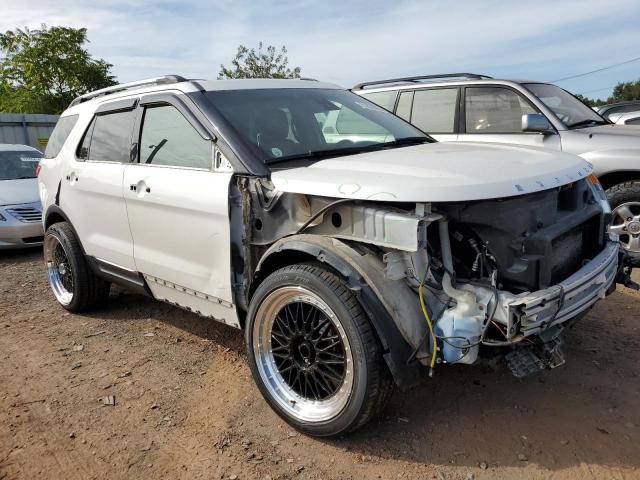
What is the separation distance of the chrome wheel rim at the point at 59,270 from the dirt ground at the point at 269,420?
0.85 meters

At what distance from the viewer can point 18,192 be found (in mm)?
8141

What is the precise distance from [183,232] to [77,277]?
1876 millimetres

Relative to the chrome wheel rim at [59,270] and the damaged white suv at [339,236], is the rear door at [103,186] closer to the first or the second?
the damaged white suv at [339,236]

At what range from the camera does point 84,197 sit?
4449mm

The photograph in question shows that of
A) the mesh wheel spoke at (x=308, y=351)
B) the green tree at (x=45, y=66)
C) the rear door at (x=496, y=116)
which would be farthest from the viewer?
the green tree at (x=45, y=66)

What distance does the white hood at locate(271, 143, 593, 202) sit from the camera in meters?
2.41

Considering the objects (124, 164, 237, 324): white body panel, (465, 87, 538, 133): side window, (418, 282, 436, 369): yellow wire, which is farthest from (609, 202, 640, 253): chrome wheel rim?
(124, 164, 237, 324): white body panel

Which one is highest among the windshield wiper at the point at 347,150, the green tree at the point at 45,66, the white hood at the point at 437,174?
the green tree at the point at 45,66

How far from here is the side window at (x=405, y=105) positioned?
22.0 ft

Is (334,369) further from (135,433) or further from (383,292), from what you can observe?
(135,433)

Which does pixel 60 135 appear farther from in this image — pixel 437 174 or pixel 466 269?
pixel 466 269

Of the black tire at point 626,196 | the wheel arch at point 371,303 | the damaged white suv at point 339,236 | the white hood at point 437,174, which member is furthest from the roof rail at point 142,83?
the black tire at point 626,196

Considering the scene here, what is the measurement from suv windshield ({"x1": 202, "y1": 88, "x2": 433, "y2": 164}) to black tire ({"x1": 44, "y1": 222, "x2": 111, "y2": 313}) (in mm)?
2164

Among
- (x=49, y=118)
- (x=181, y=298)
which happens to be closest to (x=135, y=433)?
(x=181, y=298)
